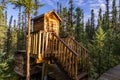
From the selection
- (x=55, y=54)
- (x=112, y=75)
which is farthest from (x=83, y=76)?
(x=55, y=54)

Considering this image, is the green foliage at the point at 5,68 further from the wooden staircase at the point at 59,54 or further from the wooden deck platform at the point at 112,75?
the wooden deck platform at the point at 112,75

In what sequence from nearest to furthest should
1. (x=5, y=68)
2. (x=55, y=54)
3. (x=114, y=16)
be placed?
(x=55, y=54), (x=5, y=68), (x=114, y=16)

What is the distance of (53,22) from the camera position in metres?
15.8

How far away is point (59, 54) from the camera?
41.8 feet

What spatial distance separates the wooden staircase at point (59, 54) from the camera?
1188 cm

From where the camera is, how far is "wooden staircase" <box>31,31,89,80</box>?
39.0ft

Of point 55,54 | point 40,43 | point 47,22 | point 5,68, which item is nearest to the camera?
point 40,43

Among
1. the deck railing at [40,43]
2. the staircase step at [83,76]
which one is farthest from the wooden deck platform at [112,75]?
the deck railing at [40,43]

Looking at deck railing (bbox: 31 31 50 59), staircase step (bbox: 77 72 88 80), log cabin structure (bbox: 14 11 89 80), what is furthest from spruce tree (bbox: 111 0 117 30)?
deck railing (bbox: 31 31 50 59)

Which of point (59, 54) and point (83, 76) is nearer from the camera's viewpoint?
point (59, 54)

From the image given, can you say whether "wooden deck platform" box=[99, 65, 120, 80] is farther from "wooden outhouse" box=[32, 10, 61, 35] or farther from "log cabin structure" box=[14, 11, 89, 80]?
"wooden outhouse" box=[32, 10, 61, 35]

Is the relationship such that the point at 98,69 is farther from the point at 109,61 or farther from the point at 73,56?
the point at 73,56

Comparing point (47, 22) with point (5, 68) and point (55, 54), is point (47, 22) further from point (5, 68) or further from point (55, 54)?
point (5, 68)

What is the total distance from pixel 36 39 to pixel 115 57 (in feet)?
83.0
